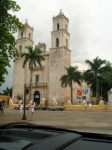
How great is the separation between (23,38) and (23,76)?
10464 millimetres

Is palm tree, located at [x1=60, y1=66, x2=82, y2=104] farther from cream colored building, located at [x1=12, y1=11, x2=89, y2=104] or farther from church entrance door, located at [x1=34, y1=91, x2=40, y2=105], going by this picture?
church entrance door, located at [x1=34, y1=91, x2=40, y2=105]

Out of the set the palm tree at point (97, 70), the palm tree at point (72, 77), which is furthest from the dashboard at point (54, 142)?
the palm tree at point (72, 77)

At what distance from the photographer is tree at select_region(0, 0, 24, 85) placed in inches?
609

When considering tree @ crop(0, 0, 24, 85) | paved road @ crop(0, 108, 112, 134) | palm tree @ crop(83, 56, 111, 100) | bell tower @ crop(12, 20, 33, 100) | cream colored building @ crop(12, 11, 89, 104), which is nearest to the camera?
paved road @ crop(0, 108, 112, 134)

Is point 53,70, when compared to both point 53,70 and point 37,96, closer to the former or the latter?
point 53,70

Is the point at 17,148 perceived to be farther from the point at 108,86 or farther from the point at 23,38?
the point at 23,38

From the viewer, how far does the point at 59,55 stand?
5606cm

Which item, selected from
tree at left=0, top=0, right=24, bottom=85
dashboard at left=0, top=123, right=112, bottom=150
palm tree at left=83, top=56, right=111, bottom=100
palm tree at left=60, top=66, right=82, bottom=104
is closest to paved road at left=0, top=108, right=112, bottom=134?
tree at left=0, top=0, right=24, bottom=85

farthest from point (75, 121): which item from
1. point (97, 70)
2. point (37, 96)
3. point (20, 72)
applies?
point (20, 72)

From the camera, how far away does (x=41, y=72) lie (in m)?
60.1

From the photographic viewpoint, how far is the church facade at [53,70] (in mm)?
54562

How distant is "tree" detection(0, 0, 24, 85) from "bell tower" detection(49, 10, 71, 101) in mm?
36693

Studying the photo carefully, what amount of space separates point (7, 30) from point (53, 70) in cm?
4017

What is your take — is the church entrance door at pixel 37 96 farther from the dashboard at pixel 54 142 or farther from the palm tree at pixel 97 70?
the dashboard at pixel 54 142
